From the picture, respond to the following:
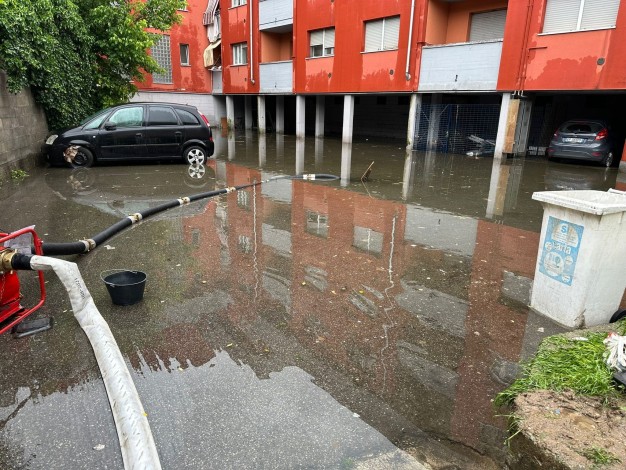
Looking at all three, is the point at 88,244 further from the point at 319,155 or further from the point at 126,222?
the point at 319,155

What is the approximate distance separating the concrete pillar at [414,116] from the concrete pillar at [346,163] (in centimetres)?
270

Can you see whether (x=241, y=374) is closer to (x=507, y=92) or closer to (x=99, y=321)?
(x=99, y=321)

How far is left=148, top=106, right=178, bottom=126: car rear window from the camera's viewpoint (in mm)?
11867

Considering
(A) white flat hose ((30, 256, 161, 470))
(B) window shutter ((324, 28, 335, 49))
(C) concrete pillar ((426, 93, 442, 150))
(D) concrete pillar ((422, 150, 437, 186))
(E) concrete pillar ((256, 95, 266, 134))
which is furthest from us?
(E) concrete pillar ((256, 95, 266, 134))

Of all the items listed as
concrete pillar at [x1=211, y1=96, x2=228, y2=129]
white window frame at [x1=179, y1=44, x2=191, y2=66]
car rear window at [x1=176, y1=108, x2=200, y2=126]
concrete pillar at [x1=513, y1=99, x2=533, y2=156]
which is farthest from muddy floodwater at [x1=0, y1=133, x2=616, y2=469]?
white window frame at [x1=179, y1=44, x2=191, y2=66]

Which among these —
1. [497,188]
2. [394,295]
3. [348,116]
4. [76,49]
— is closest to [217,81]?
[348,116]

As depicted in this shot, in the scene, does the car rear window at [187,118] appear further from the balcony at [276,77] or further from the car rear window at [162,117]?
the balcony at [276,77]

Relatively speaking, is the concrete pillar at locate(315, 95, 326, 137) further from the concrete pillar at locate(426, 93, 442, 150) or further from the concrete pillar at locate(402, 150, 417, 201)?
the concrete pillar at locate(402, 150, 417, 201)

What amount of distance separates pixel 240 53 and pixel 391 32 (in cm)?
1274

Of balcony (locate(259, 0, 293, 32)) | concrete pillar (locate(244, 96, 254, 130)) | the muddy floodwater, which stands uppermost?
balcony (locate(259, 0, 293, 32))

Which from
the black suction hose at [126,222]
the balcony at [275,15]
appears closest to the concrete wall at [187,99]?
the balcony at [275,15]

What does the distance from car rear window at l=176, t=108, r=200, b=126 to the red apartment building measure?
382 inches

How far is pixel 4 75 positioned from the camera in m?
10.0

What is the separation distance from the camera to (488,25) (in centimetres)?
1730
